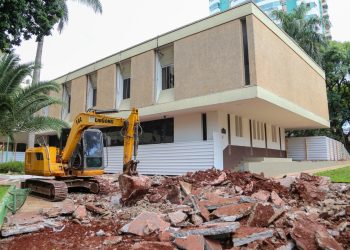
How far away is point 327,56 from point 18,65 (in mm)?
31102

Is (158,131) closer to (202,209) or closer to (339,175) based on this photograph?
(339,175)

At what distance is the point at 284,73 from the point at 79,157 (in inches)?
485

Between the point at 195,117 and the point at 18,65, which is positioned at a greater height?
the point at 18,65

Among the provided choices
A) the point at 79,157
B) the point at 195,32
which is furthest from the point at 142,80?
the point at 79,157

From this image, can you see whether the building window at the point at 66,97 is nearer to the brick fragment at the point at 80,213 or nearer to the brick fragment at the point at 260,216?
the brick fragment at the point at 80,213

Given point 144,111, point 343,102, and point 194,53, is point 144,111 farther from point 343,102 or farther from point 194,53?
point 343,102

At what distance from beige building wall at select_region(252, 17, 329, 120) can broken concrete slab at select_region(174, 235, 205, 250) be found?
10113mm

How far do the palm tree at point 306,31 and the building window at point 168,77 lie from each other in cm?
1841

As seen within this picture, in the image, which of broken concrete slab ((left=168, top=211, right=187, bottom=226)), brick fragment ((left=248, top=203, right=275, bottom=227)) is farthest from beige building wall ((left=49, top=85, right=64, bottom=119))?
brick fragment ((left=248, top=203, right=275, bottom=227))

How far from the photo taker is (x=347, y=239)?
5.54 metres

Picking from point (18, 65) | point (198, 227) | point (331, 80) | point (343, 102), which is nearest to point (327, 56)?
point (331, 80)

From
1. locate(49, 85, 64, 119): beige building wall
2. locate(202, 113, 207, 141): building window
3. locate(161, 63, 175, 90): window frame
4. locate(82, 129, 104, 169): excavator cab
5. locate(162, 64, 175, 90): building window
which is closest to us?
locate(82, 129, 104, 169): excavator cab

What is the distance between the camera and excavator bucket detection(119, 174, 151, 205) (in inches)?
332

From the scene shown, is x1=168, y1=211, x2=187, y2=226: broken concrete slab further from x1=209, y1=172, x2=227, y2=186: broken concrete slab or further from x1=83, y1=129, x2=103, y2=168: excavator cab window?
x1=83, y1=129, x2=103, y2=168: excavator cab window
